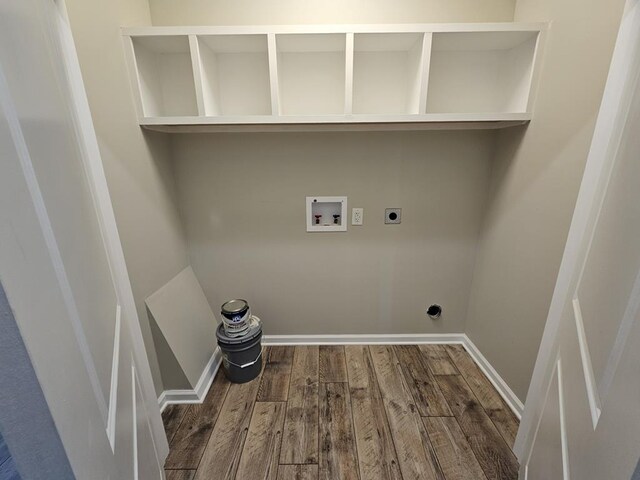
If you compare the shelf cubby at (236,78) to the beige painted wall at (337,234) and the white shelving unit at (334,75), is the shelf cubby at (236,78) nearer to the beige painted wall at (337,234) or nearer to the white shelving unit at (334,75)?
the white shelving unit at (334,75)

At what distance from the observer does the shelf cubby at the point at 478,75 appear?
146 cm

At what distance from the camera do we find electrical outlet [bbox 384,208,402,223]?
1.92 m

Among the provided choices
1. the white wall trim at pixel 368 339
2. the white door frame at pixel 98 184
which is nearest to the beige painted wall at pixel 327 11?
the white door frame at pixel 98 184

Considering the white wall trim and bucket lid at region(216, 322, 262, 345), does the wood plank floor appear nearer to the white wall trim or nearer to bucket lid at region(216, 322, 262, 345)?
the white wall trim

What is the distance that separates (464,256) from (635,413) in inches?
59.4

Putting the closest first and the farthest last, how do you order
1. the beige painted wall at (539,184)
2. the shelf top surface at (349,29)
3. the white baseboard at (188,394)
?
the beige painted wall at (539,184) < the shelf top surface at (349,29) < the white baseboard at (188,394)

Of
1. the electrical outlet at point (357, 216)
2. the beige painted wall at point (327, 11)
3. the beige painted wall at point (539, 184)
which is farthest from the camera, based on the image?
the electrical outlet at point (357, 216)

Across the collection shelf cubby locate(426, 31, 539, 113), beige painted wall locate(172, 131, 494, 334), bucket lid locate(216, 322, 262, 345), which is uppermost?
shelf cubby locate(426, 31, 539, 113)

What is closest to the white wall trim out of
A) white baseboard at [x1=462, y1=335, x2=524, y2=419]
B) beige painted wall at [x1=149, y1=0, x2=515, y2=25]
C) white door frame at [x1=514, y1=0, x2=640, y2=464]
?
white baseboard at [x1=462, y1=335, x2=524, y2=419]

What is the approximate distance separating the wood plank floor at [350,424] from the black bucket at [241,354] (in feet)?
0.24

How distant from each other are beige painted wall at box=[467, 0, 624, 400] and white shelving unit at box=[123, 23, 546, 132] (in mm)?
130

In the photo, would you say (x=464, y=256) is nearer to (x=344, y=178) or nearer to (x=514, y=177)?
(x=514, y=177)

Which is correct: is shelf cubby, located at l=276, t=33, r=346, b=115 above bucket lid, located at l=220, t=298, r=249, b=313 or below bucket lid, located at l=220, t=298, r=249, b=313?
above

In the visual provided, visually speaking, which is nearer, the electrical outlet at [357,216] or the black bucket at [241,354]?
the black bucket at [241,354]
